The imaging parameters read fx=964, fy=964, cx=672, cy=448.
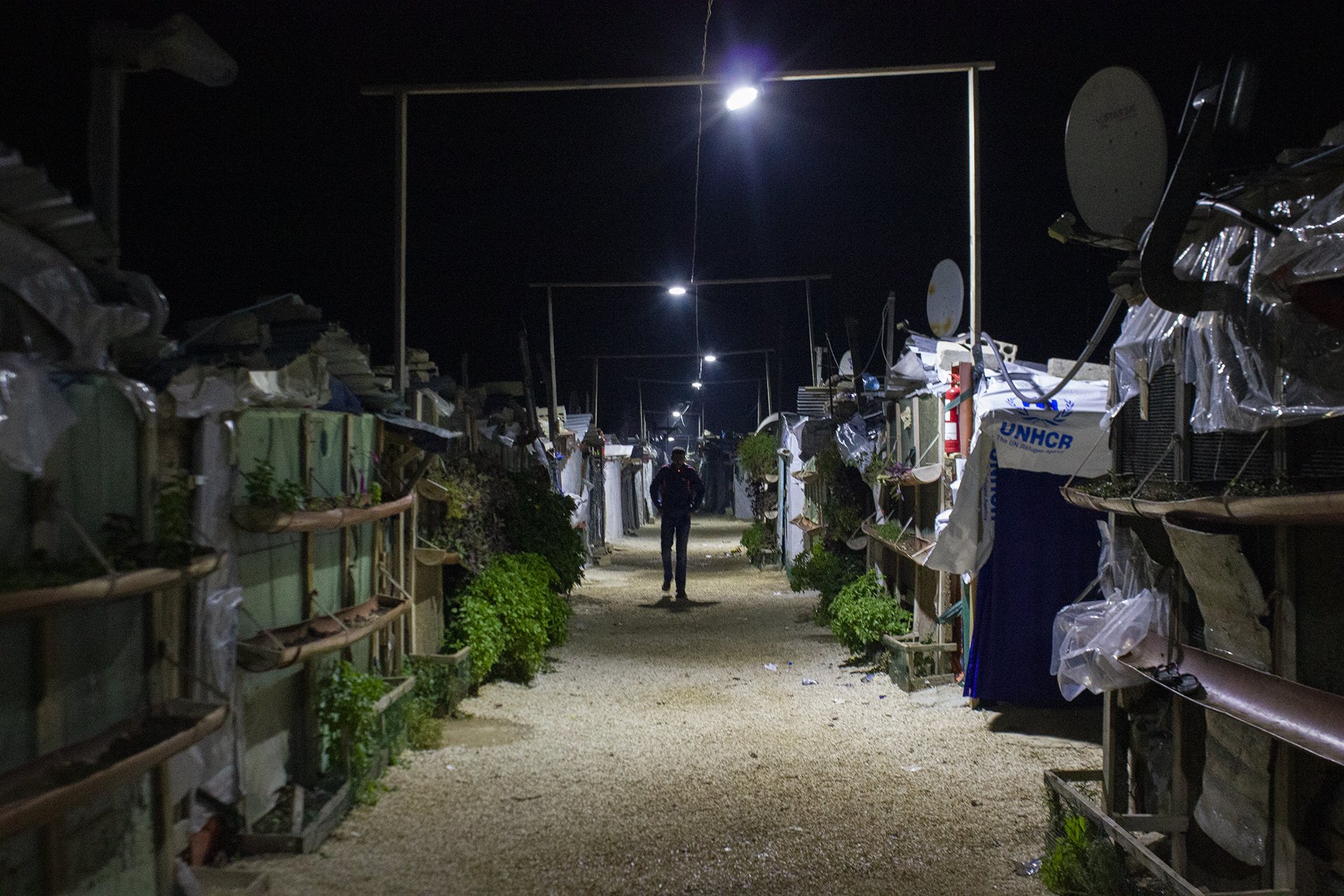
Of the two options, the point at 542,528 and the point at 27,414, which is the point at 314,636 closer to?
the point at 27,414

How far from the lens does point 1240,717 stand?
4023 mm

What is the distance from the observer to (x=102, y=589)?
3570 millimetres

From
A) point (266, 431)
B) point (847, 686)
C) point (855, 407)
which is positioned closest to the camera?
point (266, 431)

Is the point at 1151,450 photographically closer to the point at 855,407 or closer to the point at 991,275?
the point at 855,407

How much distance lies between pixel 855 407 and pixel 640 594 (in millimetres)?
5877

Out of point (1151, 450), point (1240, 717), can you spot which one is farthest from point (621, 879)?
point (1151, 450)

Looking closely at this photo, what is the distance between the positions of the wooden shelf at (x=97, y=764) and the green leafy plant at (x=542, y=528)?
7.15m

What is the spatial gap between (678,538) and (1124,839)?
12874mm

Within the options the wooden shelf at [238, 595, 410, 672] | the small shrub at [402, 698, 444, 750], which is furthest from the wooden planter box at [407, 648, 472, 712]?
the wooden shelf at [238, 595, 410, 672]

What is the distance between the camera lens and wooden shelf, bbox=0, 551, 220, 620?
3178 mm

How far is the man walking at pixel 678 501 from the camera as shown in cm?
1709

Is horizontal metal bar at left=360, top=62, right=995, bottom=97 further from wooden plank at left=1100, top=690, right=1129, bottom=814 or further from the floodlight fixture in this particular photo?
wooden plank at left=1100, top=690, right=1129, bottom=814

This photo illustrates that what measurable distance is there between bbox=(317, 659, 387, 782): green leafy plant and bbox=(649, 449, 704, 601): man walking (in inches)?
A: 414

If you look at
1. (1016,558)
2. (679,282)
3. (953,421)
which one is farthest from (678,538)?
(1016,558)
